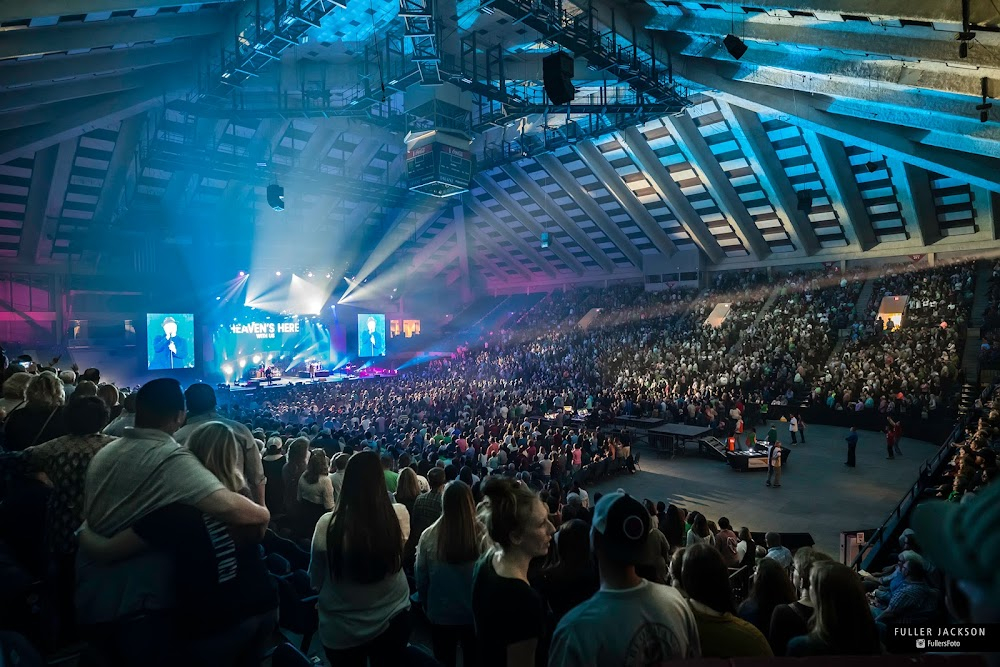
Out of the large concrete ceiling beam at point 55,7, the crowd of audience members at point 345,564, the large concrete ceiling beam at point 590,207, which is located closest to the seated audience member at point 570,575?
the crowd of audience members at point 345,564

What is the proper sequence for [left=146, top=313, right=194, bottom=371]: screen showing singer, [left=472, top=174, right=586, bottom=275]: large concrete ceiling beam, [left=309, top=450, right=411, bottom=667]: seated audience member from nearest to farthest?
[left=309, top=450, right=411, bottom=667]: seated audience member < [left=146, top=313, right=194, bottom=371]: screen showing singer < [left=472, top=174, right=586, bottom=275]: large concrete ceiling beam

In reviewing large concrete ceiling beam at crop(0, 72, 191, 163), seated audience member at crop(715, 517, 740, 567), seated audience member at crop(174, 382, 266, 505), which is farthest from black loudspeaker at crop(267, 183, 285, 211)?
seated audience member at crop(715, 517, 740, 567)

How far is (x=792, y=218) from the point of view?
22.9 meters

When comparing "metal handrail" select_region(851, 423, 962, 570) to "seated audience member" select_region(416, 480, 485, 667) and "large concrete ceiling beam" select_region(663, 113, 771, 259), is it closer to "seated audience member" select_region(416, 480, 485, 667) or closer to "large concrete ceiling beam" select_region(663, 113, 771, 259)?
"seated audience member" select_region(416, 480, 485, 667)

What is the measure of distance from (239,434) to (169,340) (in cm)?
2414

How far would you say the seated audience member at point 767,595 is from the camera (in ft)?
9.66

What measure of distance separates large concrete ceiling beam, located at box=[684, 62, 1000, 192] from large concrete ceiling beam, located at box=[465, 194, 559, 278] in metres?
16.0

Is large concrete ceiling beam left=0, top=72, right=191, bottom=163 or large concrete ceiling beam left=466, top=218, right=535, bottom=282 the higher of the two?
large concrete ceiling beam left=0, top=72, right=191, bottom=163

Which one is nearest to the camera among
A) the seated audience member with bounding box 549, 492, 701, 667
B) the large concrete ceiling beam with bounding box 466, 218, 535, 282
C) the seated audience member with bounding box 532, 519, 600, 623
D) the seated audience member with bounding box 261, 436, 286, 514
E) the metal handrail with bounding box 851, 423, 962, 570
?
the seated audience member with bounding box 549, 492, 701, 667

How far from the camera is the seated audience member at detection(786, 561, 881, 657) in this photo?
195cm

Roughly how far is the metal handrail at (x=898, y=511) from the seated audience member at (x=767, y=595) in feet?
11.8

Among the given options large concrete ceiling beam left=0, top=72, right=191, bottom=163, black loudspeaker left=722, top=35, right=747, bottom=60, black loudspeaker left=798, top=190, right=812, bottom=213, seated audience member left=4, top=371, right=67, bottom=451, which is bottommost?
seated audience member left=4, top=371, right=67, bottom=451

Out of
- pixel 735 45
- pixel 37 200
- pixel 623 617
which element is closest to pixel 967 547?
pixel 623 617

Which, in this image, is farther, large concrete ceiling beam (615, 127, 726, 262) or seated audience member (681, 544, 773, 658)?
large concrete ceiling beam (615, 127, 726, 262)
